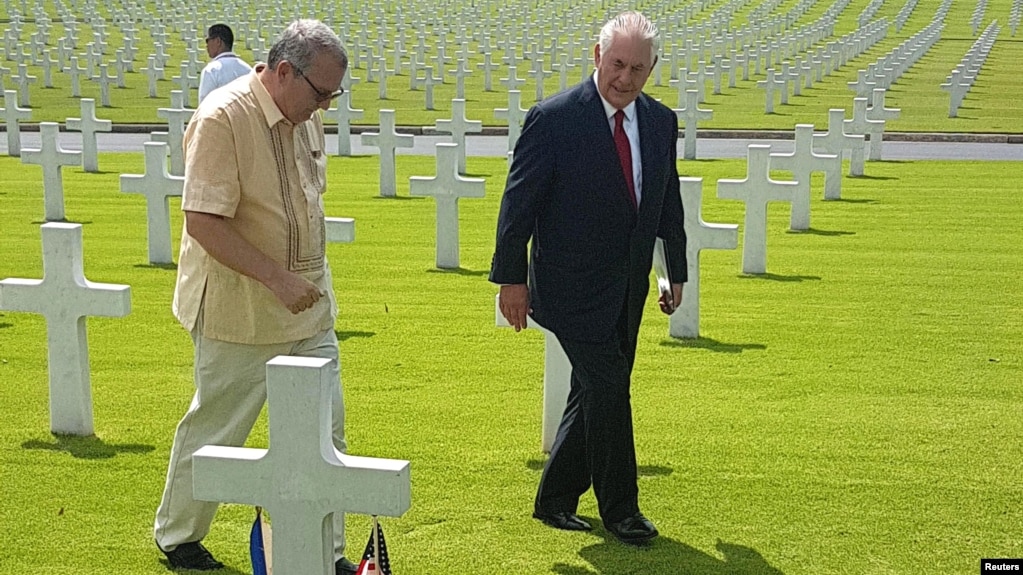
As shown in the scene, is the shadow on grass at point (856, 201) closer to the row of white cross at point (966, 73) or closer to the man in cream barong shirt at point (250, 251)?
the man in cream barong shirt at point (250, 251)

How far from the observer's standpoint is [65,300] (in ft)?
19.5

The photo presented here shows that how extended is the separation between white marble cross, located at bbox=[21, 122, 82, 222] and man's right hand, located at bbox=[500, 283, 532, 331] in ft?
28.3

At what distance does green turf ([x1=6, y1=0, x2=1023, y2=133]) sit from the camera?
24.1 m

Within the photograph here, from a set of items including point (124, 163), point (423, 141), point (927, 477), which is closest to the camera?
point (927, 477)

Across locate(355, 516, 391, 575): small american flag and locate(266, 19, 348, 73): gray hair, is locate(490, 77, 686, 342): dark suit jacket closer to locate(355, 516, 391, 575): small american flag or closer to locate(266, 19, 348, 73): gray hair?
locate(266, 19, 348, 73): gray hair

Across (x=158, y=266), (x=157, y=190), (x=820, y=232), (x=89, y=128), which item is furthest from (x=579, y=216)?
(x=89, y=128)

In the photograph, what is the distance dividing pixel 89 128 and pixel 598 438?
12.5 m

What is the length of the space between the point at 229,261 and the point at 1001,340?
547cm

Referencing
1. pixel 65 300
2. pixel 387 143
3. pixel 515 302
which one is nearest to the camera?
pixel 515 302

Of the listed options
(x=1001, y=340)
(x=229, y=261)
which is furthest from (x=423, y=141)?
(x=229, y=261)

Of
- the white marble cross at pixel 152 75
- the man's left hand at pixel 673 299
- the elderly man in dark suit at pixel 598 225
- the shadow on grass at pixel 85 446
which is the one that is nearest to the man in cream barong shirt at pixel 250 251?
the elderly man in dark suit at pixel 598 225

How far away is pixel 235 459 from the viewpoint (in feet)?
11.8

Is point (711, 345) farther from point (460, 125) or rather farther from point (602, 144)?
point (460, 125)

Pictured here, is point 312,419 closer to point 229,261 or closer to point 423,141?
point 229,261
